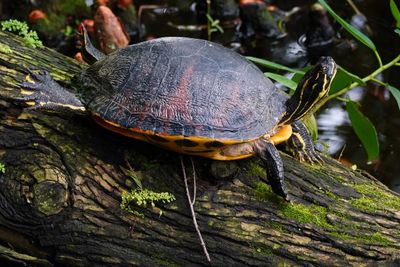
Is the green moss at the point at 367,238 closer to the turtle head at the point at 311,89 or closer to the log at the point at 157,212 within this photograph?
the log at the point at 157,212

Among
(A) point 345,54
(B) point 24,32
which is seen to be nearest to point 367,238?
(B) point 24,32

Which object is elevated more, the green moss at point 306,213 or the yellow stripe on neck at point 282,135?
the yellow stripe on neck at point 282,135

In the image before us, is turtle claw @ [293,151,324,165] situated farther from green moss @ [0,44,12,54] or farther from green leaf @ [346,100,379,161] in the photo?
green moss @ [0,44,12,54]

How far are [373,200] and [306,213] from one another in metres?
0.46

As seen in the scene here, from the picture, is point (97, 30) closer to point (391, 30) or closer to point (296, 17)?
point (296, 17)

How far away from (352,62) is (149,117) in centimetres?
483

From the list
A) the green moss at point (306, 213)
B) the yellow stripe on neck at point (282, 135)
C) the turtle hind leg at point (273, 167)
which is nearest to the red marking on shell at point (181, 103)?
the turtle hind leg at point (273, 167)

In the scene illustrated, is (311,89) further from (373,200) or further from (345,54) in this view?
(345,54)

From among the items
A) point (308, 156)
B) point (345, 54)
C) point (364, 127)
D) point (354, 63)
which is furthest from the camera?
point (345, 54)

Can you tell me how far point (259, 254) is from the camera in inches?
106

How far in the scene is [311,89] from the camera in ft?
9.43

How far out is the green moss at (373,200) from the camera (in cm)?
292

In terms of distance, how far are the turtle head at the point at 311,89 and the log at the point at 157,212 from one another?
13.8 inches

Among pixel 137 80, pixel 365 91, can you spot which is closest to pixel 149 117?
pixel 137 80
